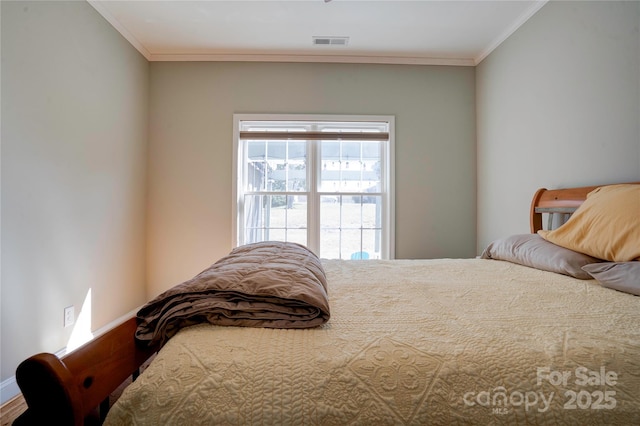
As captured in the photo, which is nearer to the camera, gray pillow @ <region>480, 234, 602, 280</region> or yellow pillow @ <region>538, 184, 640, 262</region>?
yellow pillow @ <region>538, 184, 640, 262</region>

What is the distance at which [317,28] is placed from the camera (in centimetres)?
249

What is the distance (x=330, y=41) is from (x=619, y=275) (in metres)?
2.63

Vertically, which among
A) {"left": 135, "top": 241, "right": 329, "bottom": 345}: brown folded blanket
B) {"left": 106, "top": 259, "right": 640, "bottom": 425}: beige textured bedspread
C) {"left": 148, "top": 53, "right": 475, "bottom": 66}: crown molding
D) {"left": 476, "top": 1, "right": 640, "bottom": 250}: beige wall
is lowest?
{"left": 106, "top": 259, "right": 640, "bottom": 425}: beige textured bedspread

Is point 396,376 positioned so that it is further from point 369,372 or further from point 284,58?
point 284,58

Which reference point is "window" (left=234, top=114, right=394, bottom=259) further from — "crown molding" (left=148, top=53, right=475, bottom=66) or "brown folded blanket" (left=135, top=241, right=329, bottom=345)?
"brown folded blanket" (left=135, top=241, right=329, bottom=345)

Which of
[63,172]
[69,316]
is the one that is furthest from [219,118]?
[69,316]

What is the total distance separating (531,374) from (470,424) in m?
0.18

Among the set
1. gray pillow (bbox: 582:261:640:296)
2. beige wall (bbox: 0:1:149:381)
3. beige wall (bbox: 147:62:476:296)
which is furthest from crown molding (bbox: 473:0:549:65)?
beige wall (bbox: 0:1:149:381)

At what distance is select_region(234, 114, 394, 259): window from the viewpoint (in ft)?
9.97

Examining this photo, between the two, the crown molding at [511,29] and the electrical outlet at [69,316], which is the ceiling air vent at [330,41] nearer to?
the crown molding at [511,29]

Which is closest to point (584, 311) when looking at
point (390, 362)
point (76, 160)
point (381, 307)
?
point (381, 307)

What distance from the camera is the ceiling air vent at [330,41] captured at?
2.63m

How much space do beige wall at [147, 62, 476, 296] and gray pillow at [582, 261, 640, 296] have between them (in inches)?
69.2

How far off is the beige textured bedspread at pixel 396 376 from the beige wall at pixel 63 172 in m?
1.63
